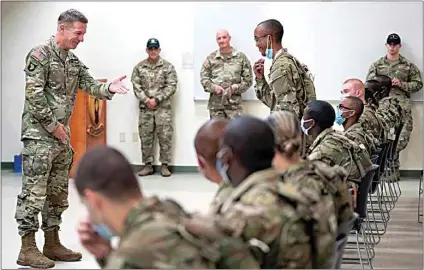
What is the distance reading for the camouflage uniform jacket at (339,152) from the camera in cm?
391

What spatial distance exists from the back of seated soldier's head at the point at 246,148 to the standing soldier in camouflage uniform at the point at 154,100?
6.58 metres

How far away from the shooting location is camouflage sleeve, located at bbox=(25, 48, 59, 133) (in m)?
4.27

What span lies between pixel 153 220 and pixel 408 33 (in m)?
7.39

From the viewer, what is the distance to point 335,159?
398 cm

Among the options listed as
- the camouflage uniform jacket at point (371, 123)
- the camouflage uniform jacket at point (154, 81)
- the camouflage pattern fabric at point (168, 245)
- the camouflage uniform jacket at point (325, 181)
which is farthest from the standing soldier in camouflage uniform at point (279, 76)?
the camouflage uniform jacket at point (154, 81)

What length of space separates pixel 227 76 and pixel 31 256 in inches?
176

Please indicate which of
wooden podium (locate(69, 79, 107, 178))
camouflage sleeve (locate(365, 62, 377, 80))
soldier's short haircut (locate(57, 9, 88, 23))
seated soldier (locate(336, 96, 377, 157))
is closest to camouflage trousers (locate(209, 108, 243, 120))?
wooden podium (locate(69, 79, 107, 178))

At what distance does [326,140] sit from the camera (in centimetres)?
394

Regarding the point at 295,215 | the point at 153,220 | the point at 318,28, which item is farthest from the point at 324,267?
the point at 318,28

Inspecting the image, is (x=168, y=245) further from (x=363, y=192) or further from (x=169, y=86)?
(x=169, y=86)

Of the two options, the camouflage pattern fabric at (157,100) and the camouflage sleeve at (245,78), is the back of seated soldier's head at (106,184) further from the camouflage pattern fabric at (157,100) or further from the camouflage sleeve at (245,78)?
the camouflage pattern fabric at (157,100)

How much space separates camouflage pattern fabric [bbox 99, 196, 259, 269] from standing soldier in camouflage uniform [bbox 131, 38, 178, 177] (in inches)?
272

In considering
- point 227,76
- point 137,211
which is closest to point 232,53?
point 227,76

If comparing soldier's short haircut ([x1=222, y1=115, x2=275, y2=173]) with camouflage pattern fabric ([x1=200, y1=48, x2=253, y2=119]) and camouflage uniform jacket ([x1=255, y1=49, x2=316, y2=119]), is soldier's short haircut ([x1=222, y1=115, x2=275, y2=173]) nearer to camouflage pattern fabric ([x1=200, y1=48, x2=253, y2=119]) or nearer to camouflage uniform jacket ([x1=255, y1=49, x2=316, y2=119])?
camouflage uniform jacket ([x1=255, y1=49, x2=316, y2=119])
